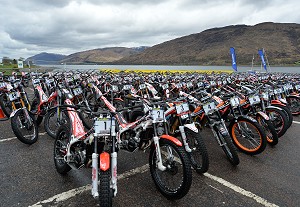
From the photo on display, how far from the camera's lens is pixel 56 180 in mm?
2943

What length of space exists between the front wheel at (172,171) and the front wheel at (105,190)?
76 centimetres

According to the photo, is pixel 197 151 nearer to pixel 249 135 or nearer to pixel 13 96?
pixel 249 135

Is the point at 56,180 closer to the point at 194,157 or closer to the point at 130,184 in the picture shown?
the point at 130,184

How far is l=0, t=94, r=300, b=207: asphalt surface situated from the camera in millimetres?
2559

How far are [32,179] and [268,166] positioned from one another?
3486 millimetres

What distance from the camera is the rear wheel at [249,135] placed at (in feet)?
12.0

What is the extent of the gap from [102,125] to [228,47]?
4532 inches

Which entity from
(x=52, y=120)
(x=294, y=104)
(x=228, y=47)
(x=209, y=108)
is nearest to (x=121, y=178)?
(x=209, y=108)

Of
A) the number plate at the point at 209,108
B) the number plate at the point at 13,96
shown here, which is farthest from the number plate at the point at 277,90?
the number plate at the point at 13,96

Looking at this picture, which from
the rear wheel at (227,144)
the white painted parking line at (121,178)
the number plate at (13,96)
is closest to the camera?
the white painted parking line at (121,178)

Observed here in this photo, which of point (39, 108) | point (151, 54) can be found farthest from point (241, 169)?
point (151, 54)

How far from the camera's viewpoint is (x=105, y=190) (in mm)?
2049

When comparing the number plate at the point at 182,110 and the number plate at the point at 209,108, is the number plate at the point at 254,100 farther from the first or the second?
the number plate at the point at 182,110

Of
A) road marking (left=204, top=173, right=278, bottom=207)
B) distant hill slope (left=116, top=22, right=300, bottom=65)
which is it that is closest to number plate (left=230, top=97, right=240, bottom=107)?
road marking (left=204, top=173, right=278, bottom=207)
